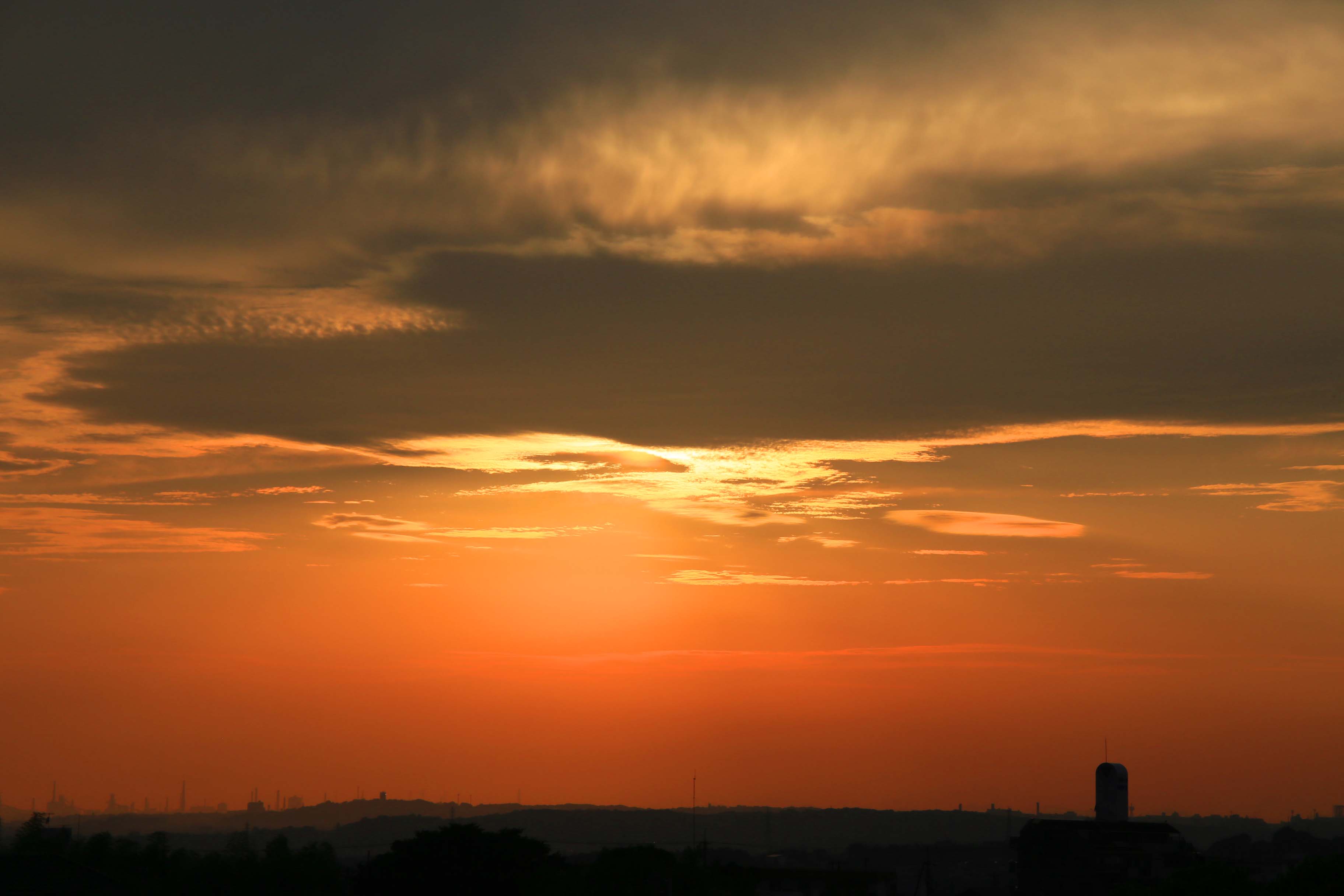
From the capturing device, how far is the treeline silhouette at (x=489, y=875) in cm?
10112

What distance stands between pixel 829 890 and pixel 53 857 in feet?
280

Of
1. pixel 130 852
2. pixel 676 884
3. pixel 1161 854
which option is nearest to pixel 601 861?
pixel 676 884

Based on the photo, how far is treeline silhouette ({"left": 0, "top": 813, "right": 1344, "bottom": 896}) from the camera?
10112 cm

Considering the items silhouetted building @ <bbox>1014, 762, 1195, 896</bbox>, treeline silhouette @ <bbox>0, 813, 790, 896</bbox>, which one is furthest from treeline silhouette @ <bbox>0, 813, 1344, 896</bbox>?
silhouetted building @ <bbox>1014, 762, 1195, 896</bbox>

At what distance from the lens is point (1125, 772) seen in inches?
5955

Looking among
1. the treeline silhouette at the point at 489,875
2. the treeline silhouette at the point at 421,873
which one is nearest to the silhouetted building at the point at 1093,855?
the treeline silhouette at the point at 489,875

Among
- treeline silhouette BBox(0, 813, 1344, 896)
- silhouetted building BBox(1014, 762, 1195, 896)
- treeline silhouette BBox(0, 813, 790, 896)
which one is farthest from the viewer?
silhouetted building BBox(1014, 762, 1195, 896)

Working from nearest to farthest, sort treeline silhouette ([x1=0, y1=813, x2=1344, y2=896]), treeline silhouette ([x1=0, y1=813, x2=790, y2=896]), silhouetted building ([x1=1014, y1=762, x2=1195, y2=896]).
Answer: treeline silhouette ([x1=0, y1=813, x2=1344, y2=896]), treeline silhouette ([x1=0, y1=813, x2=790, y2=896]), silhouetted building ([x1=1014, y1=762, x2=1195, y2=896])

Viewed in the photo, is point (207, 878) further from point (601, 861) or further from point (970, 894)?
point (970, 894)

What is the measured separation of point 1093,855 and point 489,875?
2376 inches

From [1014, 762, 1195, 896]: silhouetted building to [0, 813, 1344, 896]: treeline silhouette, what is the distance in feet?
19.7

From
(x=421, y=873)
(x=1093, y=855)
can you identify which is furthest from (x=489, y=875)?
(x=1093, y=855)

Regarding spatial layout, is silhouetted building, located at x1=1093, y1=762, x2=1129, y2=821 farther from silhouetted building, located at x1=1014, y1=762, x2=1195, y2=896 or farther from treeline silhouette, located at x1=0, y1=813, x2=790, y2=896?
treeline silhouette, located at x1=0, y1=813, x2=790, y2=896

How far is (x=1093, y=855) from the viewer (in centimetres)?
13275
